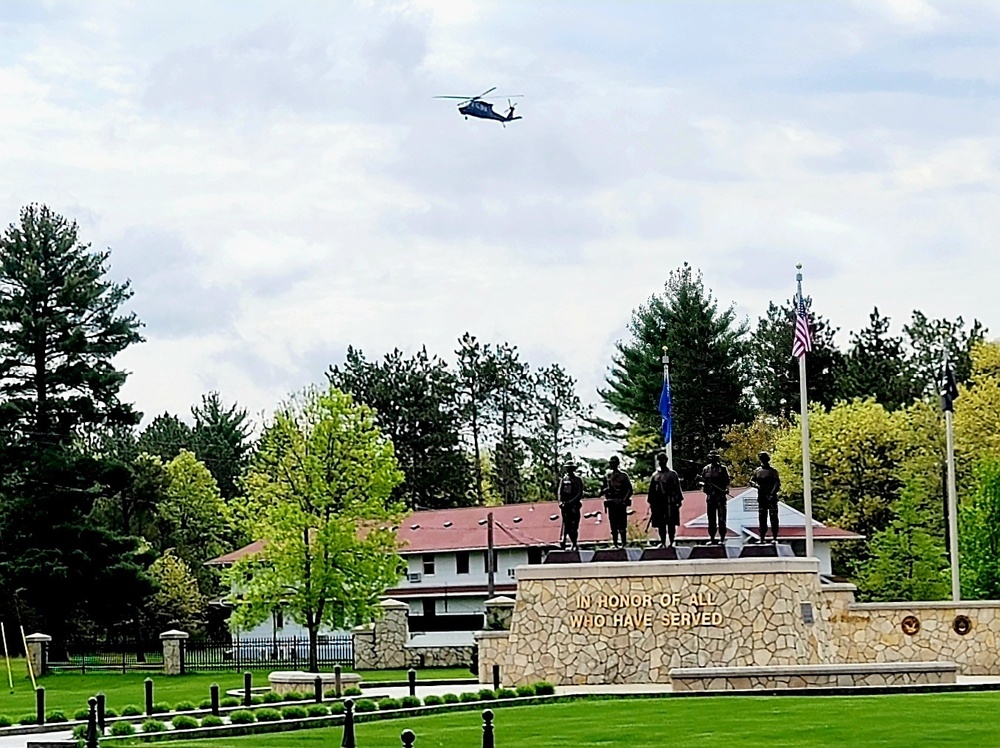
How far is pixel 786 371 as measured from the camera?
82.8m

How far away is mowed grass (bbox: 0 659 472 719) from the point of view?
37.1 metres

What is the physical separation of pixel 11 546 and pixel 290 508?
1658 cm

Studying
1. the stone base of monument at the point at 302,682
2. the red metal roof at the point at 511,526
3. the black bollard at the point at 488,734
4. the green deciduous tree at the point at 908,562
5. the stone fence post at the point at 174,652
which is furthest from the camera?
the red metal roof at the point at 511,526

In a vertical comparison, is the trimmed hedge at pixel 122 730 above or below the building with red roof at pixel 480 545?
below

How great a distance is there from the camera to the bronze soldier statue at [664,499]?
117 ft

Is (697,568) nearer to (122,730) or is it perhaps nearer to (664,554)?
(664,554)

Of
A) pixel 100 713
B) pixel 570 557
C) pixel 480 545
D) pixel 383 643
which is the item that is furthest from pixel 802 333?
pixel 480 545

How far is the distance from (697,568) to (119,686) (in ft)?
56.1

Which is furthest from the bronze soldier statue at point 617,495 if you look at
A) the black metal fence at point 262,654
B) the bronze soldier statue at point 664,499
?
the black metal fence at point 262,654

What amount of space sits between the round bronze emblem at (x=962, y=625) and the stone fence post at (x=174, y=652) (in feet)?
73.7

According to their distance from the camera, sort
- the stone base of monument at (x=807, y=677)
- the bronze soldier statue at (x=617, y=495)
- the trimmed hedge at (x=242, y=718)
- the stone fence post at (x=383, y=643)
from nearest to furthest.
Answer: the trimmed hedge at (x=242, y=718) < the stone base of monument at (x=807, y=677) < the bronze soldier statue at (x=617, y=495) < the stone fence post at (x=383, y=643)

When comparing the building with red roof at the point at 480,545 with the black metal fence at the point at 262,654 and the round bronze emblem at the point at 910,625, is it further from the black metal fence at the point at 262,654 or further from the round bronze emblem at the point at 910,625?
the round bronze emblem at the point at 910,625

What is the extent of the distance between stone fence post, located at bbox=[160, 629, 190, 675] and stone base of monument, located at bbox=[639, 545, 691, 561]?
1791 centimetres

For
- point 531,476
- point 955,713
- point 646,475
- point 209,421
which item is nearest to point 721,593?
point 955,713
